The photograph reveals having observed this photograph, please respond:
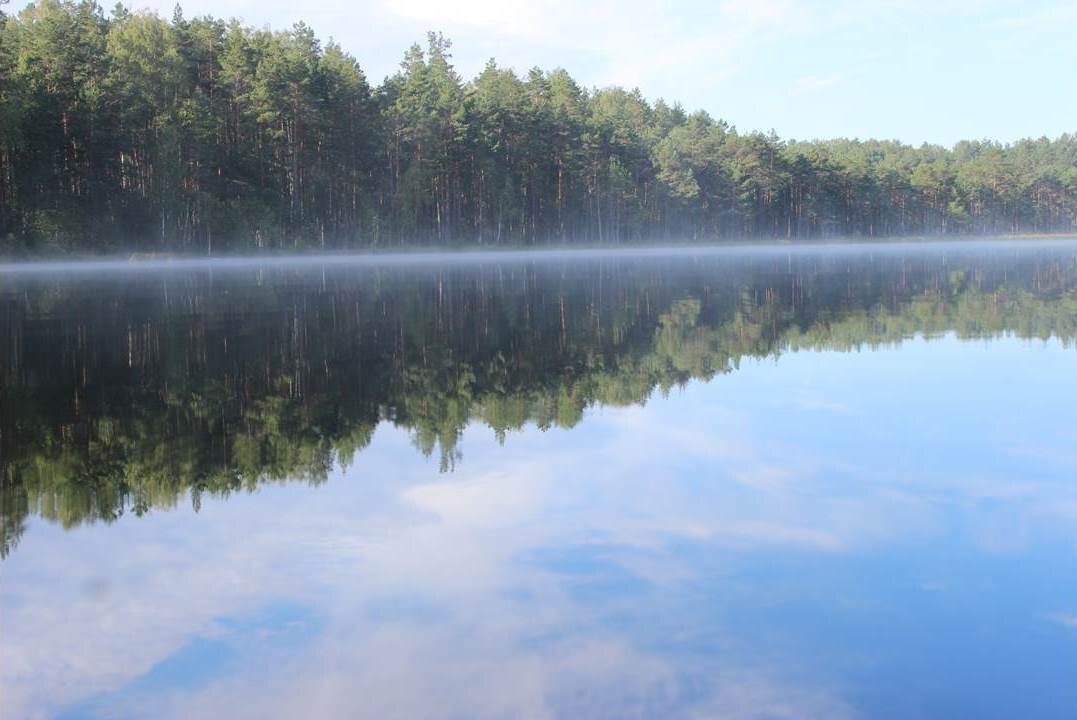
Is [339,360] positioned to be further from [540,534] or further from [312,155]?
[312,155]

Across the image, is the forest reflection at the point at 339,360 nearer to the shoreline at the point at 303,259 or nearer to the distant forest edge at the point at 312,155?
the shoreline at the point at 303,259

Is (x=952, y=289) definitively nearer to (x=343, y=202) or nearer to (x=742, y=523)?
(x=742, y=523)

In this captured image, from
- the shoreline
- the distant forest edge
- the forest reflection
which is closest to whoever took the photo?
the forest reflection

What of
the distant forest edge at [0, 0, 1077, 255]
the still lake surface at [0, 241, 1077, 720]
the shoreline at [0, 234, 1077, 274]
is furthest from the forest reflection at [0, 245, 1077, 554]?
the distant forest edge at [0, 0, 1077, 255]

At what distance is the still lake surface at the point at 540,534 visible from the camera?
4.66 meters

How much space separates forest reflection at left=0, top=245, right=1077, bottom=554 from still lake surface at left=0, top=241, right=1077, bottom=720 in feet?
0.25

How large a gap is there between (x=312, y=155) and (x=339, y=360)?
61.5 metres

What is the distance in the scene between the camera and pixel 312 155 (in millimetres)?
73562

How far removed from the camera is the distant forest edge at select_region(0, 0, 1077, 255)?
60031mm

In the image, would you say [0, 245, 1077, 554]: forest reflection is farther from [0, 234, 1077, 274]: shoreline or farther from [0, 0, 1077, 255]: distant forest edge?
[0, 0, 1077, 255]: distant forest edge

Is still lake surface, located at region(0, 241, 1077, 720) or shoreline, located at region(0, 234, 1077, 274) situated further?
shoreline, located at region(0, 234, 1077, 274)

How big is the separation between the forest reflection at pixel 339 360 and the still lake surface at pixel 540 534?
8cm

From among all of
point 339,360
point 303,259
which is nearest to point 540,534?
point 339,360

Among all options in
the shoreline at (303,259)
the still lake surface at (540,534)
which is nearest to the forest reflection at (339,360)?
the still lake surface at (540,534)
